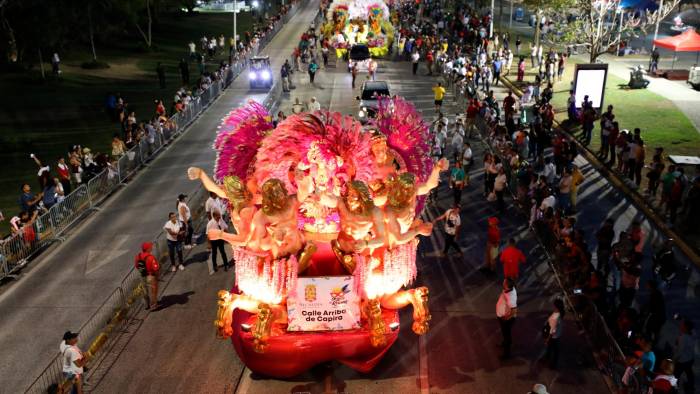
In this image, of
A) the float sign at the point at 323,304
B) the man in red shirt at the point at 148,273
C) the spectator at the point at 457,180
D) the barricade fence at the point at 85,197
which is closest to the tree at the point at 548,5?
the barricade fence at the point at 85,197

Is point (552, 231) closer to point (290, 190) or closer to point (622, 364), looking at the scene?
point (622, 364)

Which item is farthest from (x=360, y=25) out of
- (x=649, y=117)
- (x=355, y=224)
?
(x=355, y=224)

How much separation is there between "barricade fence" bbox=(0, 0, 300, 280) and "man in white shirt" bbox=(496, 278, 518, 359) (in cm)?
1094

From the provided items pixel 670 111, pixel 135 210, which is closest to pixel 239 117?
pixel 135 210

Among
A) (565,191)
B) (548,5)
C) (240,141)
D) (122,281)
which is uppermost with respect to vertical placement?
(548,5)

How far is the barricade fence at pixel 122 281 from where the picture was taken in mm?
11531

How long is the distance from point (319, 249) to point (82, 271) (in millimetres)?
7501

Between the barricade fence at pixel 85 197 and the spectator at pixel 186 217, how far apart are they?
139 inches

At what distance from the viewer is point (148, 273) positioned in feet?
45.3

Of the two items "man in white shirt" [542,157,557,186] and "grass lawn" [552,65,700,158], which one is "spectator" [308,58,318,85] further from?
"man in white shirt" [542,157,557,186]

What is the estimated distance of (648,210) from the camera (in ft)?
A: 62.0

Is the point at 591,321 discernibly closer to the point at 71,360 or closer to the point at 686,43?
the point at 71,360

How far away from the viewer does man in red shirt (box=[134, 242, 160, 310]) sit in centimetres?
1380

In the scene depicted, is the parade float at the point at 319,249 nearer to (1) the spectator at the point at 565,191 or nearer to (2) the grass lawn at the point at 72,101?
(1) the spectator at the point at 565,191
